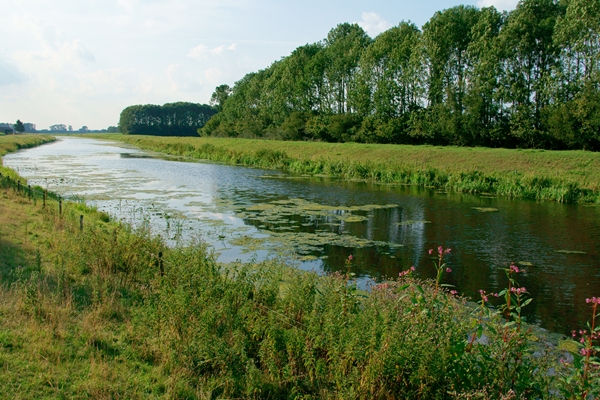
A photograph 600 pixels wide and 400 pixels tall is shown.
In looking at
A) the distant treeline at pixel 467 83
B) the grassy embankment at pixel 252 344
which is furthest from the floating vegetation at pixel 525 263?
the distant treeline at pixel 467 83

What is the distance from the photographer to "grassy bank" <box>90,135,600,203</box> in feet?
79.5

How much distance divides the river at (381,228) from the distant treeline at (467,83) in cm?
1721

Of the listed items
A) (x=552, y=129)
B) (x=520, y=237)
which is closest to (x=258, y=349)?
(x=520, y=237)

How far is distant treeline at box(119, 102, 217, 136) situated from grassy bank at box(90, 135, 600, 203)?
4104 inches

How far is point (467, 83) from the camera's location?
143ft

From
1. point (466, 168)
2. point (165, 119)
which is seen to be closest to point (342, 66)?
point (466, 168)

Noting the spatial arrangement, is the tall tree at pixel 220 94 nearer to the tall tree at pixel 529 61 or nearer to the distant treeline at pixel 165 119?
the distant treeline at pixel 165 119

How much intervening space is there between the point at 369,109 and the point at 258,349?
50.7 m

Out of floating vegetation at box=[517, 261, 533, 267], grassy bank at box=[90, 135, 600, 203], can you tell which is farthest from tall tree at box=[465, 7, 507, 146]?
floating vegetation at box=[517, 261, 533, 267]

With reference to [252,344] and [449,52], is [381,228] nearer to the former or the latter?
[252,344]

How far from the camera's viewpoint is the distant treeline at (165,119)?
14050 centimetres

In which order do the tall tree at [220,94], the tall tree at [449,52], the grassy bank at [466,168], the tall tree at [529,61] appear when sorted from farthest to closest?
the tall tree at [220,94]
the tall tree at [449,52]
the tall tree at [529,61]
the grassy bank at [466,168]

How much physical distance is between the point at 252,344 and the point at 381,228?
34.0ft

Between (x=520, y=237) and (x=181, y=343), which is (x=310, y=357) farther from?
(x=520, y=237)
